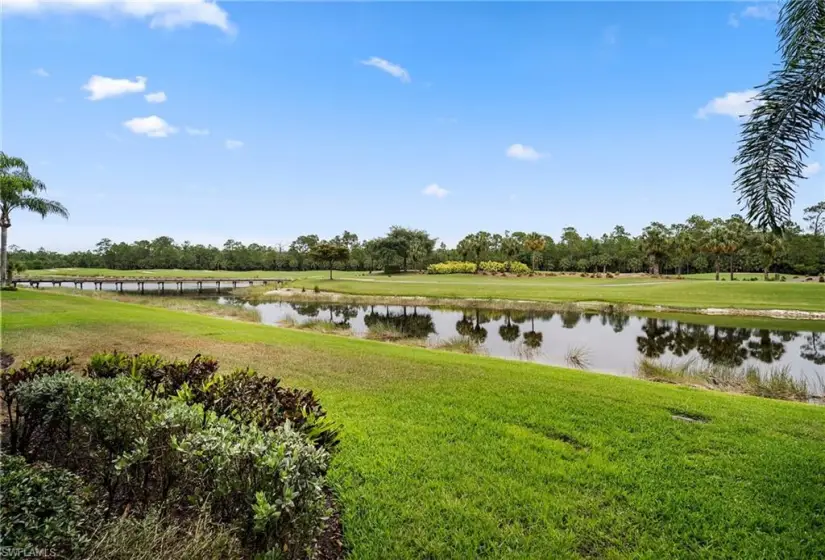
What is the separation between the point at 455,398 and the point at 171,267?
109599 mm

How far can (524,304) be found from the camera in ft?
111

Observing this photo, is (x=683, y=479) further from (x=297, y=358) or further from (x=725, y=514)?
(x=297, y=358)

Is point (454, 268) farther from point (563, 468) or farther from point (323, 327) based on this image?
point (563, 468)

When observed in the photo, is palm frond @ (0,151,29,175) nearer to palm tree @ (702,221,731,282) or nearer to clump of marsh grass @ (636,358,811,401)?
clump of marsh grass @ (636,358,811,401)

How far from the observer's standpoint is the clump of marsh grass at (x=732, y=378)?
11.8 metres

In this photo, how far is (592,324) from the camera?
25.2 m

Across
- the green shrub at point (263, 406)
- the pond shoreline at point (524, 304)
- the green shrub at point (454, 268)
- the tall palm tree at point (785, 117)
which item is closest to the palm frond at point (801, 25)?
the tall palm tree at point (785, 117)

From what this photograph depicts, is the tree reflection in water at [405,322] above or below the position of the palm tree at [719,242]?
below

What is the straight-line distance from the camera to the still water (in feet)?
53.6

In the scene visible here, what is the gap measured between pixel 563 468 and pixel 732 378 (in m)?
11.4

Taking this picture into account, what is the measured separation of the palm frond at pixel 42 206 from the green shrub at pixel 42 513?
32.2 metres

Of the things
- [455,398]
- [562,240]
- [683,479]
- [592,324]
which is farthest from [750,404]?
[562,240]

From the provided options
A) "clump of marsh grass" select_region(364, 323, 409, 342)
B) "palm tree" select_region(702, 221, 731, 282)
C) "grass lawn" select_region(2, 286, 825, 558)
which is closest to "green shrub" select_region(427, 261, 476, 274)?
"palm tree" select_region(702, 221, 731, 282)

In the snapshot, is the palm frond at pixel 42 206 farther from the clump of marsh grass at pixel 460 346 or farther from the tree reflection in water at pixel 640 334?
the clump of marsh grass at pixel 460 346
